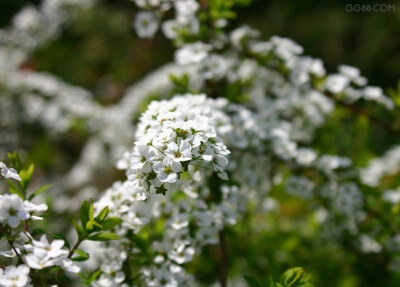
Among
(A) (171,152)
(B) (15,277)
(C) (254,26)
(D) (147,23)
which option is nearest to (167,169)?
(A) (171,152)

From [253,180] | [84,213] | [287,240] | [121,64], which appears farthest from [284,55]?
[121,64]

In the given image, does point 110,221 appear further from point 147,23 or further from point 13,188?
point 147,23

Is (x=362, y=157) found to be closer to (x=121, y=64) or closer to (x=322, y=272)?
(x=322, y=272)

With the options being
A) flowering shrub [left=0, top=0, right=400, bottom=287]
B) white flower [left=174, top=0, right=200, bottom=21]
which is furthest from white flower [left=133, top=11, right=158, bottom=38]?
white flower [left=174, top=0, right=200, bottom=21]

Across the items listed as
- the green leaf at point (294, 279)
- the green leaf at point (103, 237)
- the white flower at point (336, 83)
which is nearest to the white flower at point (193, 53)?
the white flower at point (336, 83)

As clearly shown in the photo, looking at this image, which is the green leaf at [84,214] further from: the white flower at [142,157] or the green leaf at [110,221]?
the white flower at [142,157]

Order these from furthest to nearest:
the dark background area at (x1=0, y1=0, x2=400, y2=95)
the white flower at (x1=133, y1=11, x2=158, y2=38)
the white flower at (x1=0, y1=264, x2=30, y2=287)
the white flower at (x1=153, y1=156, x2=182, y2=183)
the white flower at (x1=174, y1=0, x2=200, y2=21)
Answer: the dark background area at (x1=0, y1=0, x2=400, y2=95) → the white flower at (x1=133, y1=11, x2=158, y2=38) → the white flower at (x1=174, y1=0, x2=200, y2=21) → the white flower at (x1=153, y1=156, x2=182, y2=183) → the white flower at (x1=0, y1=264, x2=30, y2=287)

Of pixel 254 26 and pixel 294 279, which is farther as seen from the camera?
pixel 254 26

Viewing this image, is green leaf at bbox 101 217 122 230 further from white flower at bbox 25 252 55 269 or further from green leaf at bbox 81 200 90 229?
white flower at bbox 25 252 55 269
